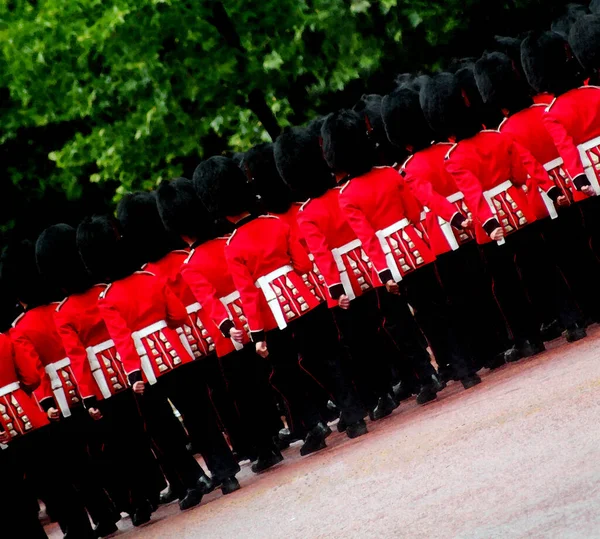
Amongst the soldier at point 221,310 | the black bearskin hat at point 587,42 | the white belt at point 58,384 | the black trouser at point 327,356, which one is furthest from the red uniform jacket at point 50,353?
the black bearskin hat at point 587,42

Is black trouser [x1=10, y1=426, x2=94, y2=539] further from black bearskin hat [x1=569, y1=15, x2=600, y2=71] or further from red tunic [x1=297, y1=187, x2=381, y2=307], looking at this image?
black bearskin hat [x1=569, y1=15, x2=600, y2=71]

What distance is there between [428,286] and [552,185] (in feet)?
3.40

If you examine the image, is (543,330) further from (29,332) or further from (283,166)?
(29,332)

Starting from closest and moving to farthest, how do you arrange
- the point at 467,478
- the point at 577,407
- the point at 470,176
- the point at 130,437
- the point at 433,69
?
the point at 467,478, the point at 577,407, the point at 470,176, the point at 130,437, the point at 433,69

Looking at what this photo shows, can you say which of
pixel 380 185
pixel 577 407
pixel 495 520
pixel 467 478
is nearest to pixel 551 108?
pixel 380 185

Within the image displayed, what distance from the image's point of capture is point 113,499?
9.22 m

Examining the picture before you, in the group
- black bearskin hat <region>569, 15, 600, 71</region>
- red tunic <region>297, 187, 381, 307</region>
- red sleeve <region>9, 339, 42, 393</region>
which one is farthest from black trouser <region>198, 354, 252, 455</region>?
black bearskin hat <region>569, 15, 600, 71</region>

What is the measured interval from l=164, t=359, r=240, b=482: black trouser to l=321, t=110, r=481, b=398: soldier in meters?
1.38

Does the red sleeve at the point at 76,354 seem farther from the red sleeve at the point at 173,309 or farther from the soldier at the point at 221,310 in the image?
the soldier at the point at 221,310

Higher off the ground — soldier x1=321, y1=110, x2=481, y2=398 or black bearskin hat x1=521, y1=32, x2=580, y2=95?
black bearskin hat x1=521, y1=32, x2=580, y2=95

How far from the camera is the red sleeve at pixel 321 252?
27.6 ft

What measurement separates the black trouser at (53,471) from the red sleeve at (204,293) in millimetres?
1493

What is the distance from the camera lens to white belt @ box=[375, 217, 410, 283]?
845cm

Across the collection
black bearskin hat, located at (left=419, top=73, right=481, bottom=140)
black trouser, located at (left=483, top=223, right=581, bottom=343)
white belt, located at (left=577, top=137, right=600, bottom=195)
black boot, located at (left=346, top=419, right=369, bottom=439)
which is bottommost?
black boot, located at (left=346, top=419, right=369, bottom=439)
